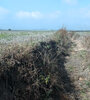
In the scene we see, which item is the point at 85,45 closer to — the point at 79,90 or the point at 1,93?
the point at 79,90

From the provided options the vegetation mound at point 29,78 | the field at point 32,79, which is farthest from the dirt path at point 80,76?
the vegetation mound at point 29,78

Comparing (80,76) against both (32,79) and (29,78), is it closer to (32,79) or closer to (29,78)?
(32,79)

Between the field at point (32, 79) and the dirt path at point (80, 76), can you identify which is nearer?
the field at point (32, 79)

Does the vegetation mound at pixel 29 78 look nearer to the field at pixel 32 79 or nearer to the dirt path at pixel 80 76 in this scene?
the field at pixel 32 79

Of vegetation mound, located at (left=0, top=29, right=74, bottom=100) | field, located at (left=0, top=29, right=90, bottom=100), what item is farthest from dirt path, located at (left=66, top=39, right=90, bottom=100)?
vegetation mound, located at (left=0, top=29, right=74, bottom=100)

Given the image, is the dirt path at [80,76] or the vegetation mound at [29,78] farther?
the dirt path at [80,76]

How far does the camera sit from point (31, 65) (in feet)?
18.1

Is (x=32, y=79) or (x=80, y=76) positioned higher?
(x=32, y=79)

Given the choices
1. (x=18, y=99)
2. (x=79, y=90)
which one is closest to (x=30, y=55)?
(x=18, y=99)

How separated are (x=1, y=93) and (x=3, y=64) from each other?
83cm

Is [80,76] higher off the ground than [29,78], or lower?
lower

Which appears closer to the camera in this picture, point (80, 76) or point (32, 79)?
point (32, 79)

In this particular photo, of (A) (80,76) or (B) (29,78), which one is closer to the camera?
(B) (29,78)

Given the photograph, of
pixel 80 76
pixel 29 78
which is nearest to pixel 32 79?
pixel 29 78
